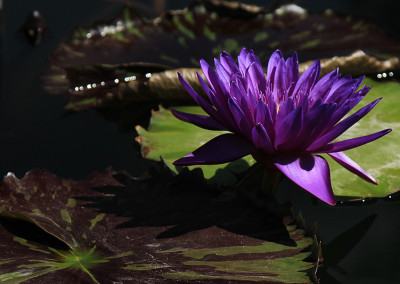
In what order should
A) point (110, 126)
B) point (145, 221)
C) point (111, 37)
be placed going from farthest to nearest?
point (111, 37) < point (110, 126) < point (145, 221)

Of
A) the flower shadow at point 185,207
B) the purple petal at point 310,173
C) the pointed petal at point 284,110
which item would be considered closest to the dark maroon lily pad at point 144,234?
the flower shadow at point 185,207

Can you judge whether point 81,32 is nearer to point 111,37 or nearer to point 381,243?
point 111,37

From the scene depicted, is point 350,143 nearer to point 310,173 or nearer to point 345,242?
point 310,173

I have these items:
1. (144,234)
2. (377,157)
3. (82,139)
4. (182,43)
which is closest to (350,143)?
(377,157)

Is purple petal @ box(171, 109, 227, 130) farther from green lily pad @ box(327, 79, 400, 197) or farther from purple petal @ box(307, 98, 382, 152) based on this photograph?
green lily pad @ box(327, 79, 400, 197)

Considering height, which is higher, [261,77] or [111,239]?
[261,77]

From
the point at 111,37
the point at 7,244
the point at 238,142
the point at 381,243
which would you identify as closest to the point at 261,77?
the point at 238,142
